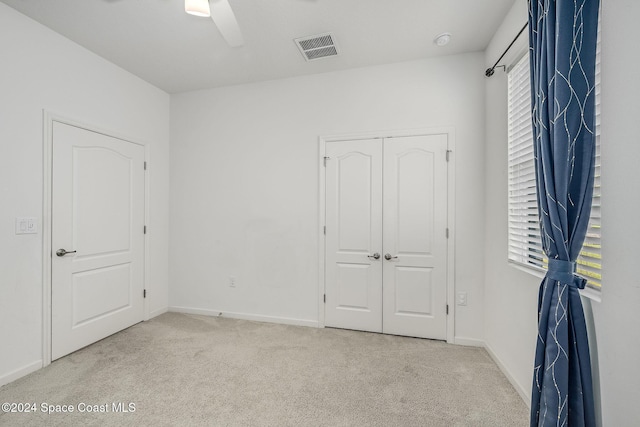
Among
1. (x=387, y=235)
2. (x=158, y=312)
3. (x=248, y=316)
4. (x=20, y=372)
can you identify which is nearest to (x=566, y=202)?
(x=387, y=235)

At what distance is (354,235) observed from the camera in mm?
2973

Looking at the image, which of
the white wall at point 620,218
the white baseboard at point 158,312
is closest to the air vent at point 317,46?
the white wall at point 620,218

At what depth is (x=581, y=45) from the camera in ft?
3.91

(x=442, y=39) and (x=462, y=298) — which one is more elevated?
(x=442, y=39)

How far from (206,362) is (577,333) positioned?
2.52 m

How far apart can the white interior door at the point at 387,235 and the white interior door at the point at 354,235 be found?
0.01 metres

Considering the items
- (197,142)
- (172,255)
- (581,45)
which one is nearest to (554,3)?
(581,45)

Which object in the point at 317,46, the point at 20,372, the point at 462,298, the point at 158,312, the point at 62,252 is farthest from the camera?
the point at 158,312

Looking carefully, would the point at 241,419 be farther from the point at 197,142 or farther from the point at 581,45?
the point at 197,142

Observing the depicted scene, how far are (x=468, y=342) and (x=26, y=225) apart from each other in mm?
4028

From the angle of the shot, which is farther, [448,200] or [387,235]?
[387,235]

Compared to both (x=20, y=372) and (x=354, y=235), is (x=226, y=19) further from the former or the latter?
(x=20, y=372)

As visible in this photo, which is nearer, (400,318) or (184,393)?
(184,393)

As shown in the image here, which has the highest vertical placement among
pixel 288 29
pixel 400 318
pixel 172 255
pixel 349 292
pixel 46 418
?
pixel 288 29
